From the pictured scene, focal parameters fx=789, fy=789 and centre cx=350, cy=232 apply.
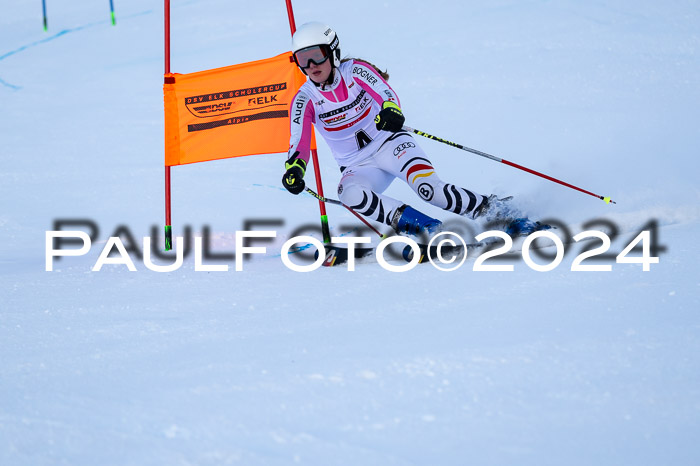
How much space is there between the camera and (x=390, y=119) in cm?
364

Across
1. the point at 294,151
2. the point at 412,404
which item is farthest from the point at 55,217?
the point at 412,404

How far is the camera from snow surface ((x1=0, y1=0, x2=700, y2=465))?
1.99 metres

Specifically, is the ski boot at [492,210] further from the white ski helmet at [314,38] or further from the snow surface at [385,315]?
the white ski helmet at [314,38]

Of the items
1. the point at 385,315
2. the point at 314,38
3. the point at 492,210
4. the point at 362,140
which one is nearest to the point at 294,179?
the point at 362,140

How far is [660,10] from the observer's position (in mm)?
8336

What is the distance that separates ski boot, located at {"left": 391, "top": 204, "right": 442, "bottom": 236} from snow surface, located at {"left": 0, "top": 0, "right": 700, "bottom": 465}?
0.23 metres

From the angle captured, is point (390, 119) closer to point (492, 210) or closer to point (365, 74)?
point (365, 74)

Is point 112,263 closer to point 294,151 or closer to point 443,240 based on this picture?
point 294,151

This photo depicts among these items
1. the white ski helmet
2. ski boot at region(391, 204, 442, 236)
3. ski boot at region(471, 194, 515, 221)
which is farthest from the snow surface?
the white ski helmet

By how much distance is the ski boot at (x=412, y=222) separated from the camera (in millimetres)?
3703

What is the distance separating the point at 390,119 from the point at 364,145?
0.43 meters

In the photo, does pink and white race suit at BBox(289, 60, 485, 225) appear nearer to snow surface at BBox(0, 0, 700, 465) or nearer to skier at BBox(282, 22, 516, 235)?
skier at BBox(282, 22, 516, 235)

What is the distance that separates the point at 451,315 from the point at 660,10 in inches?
270

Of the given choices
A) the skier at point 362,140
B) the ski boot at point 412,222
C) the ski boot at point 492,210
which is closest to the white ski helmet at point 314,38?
the skier at point 362,140
